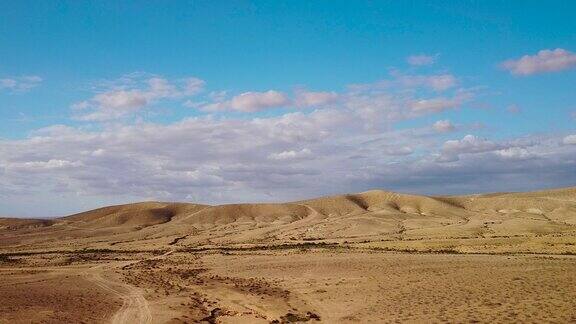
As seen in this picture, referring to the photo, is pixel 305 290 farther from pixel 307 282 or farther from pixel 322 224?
pixel 322 224

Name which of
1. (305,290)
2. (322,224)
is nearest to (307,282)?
(305,290)

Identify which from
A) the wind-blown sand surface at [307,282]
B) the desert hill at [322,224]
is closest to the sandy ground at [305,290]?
the wind-blown sand surface at [307,282]

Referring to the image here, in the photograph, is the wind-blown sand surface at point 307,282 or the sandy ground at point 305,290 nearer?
the sandy ground at point 305,290

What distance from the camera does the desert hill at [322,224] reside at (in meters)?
69.8

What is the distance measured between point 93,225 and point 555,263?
95.8 m

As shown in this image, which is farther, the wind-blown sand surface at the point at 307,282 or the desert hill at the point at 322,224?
the desert hill at the point at 322,224

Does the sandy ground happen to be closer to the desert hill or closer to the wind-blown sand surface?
the wind-blown sand surface

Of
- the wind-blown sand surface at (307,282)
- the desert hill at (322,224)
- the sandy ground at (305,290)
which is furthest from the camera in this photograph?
the desert hill at (322,224)

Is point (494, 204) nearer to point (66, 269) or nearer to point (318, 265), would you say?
point (318, 265)

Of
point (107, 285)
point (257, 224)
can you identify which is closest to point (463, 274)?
point (107, 285)

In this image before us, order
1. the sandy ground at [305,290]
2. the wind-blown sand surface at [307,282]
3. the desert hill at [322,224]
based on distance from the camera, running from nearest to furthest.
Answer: the sandy ground at [305,290]
the wind-blown sand surface at [307,282]
the desert hill at [322,224]

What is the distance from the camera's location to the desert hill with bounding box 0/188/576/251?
69.8 metres

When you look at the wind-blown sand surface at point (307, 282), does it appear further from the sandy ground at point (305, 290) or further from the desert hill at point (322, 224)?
the desert hill at point (322, 224)

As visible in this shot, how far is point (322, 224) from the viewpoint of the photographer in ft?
318
